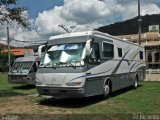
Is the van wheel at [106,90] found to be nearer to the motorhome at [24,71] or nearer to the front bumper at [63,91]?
the front bumper at [63,91]

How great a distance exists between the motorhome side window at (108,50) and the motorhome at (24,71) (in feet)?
27.2

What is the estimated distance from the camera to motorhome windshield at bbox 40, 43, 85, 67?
13938 millimetres

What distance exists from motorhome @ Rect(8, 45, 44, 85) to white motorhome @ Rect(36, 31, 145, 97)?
27.9 ft

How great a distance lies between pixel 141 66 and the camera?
2294 centimetres

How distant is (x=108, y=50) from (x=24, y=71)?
9.59 meters

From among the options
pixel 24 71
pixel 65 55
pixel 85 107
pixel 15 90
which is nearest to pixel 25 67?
pixel 24 71

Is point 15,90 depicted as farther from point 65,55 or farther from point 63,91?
point 63,91

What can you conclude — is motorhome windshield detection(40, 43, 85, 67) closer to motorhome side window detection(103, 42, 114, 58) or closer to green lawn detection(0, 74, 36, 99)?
motorhome side window detection(103, 42, 114, 58)

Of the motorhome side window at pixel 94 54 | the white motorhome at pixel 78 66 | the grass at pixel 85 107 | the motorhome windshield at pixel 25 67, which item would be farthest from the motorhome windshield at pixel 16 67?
the motorhome side window at pixel 94 54

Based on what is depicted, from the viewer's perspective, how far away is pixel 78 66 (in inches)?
539

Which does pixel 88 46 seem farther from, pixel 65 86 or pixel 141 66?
pixel 141 66

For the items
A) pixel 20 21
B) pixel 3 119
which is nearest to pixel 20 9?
pixel 20 21

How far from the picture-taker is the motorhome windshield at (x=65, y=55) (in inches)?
549

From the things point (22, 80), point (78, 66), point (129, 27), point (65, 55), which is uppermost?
point (129, 27)
